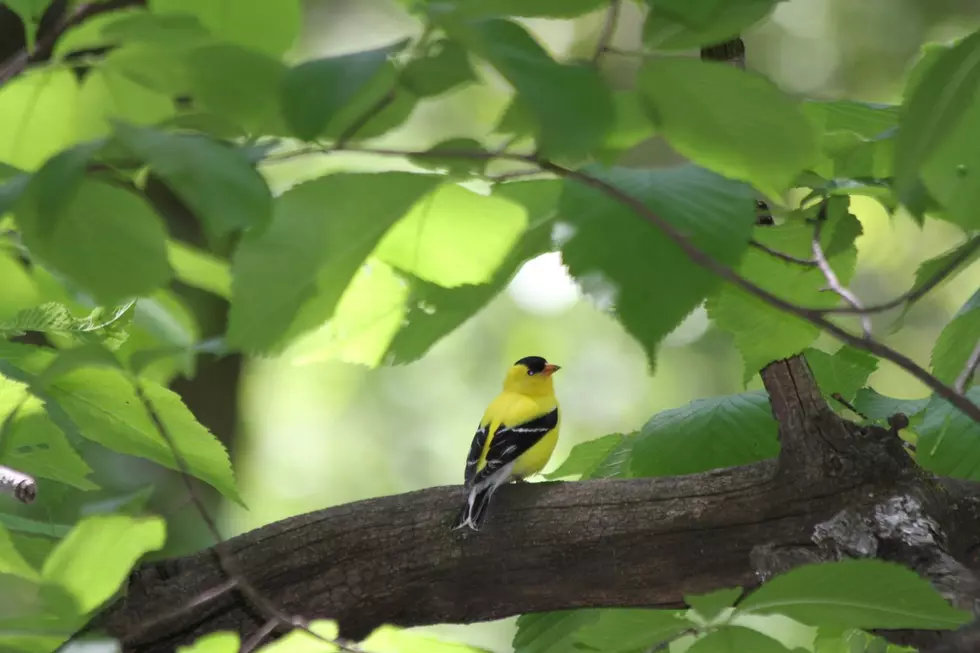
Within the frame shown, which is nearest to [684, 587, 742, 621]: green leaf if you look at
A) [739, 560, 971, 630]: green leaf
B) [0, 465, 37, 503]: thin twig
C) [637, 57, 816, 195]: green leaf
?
[739, 560, 971, 630]: green leaf

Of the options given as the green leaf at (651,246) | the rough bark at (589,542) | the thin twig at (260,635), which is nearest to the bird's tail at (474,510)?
the rough bark at (589,542)

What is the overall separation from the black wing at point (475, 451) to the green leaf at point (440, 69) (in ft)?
6.08

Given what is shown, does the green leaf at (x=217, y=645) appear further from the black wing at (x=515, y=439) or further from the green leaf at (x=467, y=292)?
the black wing at (x=515, y=439)

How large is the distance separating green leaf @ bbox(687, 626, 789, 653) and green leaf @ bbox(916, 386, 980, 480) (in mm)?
630

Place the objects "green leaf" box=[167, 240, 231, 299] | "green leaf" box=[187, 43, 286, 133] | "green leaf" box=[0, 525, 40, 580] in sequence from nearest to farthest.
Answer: "green leaf" box=[187, 43, 286, 133]
"green leaf" box=[0, 525, 40, 580]
"green leaf" box=[167, 240, 231, 299]

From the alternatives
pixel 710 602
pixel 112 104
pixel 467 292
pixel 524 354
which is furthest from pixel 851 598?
pixel 524 354

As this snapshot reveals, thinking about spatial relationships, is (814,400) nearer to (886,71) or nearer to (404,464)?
(886,71)

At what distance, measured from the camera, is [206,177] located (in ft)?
1.79

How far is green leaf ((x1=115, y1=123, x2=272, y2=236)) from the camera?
533 mm

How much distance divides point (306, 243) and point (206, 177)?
0.42ft

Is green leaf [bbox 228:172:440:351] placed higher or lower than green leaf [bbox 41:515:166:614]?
higher

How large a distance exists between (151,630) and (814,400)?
3.39ft

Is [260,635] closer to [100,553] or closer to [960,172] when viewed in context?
[100,553]

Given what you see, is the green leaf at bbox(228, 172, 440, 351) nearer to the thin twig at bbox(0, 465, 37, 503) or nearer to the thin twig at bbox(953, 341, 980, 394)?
the thin twig at bbox(0, 465, 37, 503)
